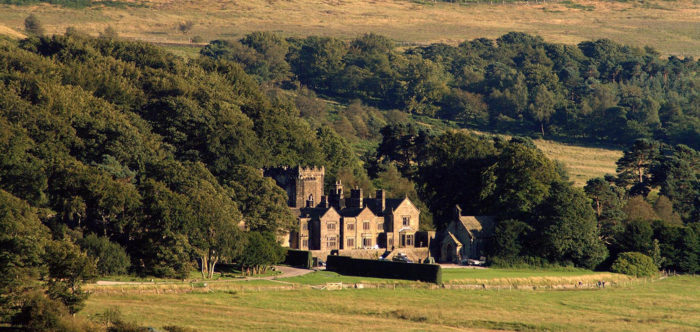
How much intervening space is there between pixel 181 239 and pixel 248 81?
74.0 m

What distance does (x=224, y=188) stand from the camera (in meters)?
115

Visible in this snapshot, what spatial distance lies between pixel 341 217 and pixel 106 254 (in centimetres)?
3191

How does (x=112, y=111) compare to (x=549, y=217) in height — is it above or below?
above

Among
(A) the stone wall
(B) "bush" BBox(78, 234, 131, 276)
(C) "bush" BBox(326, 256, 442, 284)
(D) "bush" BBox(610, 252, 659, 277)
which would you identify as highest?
(B) "bush" BBox(78, 234, 131, 276)

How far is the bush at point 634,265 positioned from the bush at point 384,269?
2554 centimetres

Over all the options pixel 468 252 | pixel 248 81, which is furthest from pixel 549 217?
pixel 248 81

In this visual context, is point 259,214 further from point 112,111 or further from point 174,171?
point 112,111

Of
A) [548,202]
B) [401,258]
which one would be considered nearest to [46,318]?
[401,258]

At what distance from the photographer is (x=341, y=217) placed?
121 meters

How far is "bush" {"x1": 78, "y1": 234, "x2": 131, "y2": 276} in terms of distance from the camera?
95.4m

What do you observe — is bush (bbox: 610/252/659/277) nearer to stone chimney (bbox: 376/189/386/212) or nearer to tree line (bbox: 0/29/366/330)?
stone chimney (bbox: 376/189/386/212)

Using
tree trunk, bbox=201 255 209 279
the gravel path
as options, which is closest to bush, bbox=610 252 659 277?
the gravel path

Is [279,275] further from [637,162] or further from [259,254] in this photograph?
[637,162]

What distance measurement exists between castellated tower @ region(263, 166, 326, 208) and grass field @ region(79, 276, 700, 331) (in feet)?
102
